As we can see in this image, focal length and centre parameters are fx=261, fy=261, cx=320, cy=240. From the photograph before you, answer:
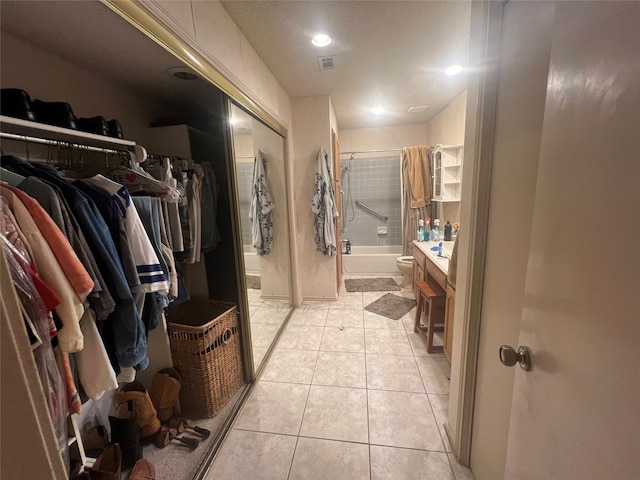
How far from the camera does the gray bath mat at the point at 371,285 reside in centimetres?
378

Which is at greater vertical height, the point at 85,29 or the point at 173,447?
the point at 85,29

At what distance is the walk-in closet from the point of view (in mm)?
728

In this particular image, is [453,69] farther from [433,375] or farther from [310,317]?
[310,317]

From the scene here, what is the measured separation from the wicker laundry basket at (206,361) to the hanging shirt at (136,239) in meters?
0.63

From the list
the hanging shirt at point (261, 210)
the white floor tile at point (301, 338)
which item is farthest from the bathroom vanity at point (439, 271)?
the hanging shirt at point (261, 210)

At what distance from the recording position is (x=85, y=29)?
3.67 feet

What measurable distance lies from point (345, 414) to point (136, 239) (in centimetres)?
158

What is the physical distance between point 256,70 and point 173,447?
2.56 meters

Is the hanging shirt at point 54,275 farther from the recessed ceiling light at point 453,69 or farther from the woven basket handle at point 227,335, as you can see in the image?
the recessed ceiling light at point 453,69

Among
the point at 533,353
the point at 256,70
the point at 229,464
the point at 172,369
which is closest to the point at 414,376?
the point at 229,464

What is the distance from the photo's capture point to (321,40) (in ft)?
6.21

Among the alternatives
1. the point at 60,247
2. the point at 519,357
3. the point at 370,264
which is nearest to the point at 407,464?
the point at 519,357

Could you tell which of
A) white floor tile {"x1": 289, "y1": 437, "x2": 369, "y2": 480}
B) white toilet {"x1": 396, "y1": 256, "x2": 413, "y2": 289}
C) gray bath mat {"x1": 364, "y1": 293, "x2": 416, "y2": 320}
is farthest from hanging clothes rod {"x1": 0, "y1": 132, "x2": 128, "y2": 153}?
white toilet {"x1": 396, "y1": 256, "x2": 413, "y2": 289}

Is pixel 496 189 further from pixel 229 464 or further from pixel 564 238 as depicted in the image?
pixel 229 464
